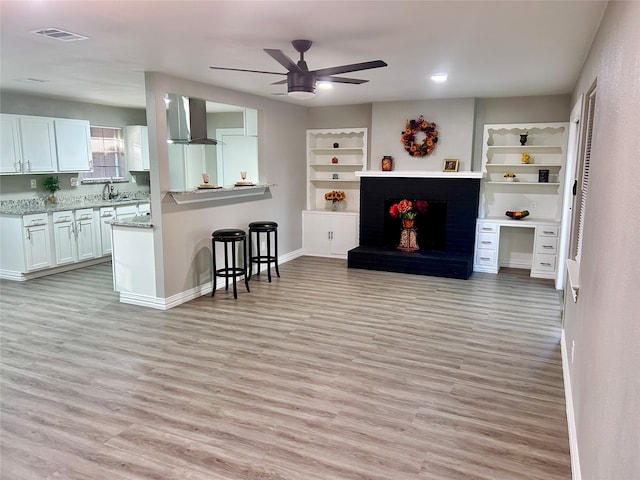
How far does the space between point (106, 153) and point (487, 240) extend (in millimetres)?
6525

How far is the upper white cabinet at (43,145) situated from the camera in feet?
20.5

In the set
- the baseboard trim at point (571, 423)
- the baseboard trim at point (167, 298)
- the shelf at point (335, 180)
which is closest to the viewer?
the baseboard trim at point (571, 423)

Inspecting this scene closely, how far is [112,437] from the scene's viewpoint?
8.89ft

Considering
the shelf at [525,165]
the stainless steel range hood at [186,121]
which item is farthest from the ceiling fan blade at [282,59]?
the shelf at [525,165]

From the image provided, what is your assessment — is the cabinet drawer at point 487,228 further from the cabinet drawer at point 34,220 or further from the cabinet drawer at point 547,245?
the cabinet drawer at point 34,220

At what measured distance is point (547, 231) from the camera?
6.24m

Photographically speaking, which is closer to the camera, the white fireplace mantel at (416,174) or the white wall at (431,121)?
the white fireplace mantel at (416,174)

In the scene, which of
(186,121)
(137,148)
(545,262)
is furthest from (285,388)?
(137,148)

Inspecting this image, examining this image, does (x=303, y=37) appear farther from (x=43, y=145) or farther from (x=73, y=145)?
(x=73, y=145)

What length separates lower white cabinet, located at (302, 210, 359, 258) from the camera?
7672 mm

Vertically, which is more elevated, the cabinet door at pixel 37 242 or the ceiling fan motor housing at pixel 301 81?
the ceiling fan motor housing at pixel 301 81

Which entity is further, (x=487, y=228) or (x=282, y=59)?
(x=487, y=228)

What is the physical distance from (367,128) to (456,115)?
58.4 inches

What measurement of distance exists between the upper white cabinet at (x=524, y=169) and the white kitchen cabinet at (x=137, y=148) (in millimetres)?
5748
